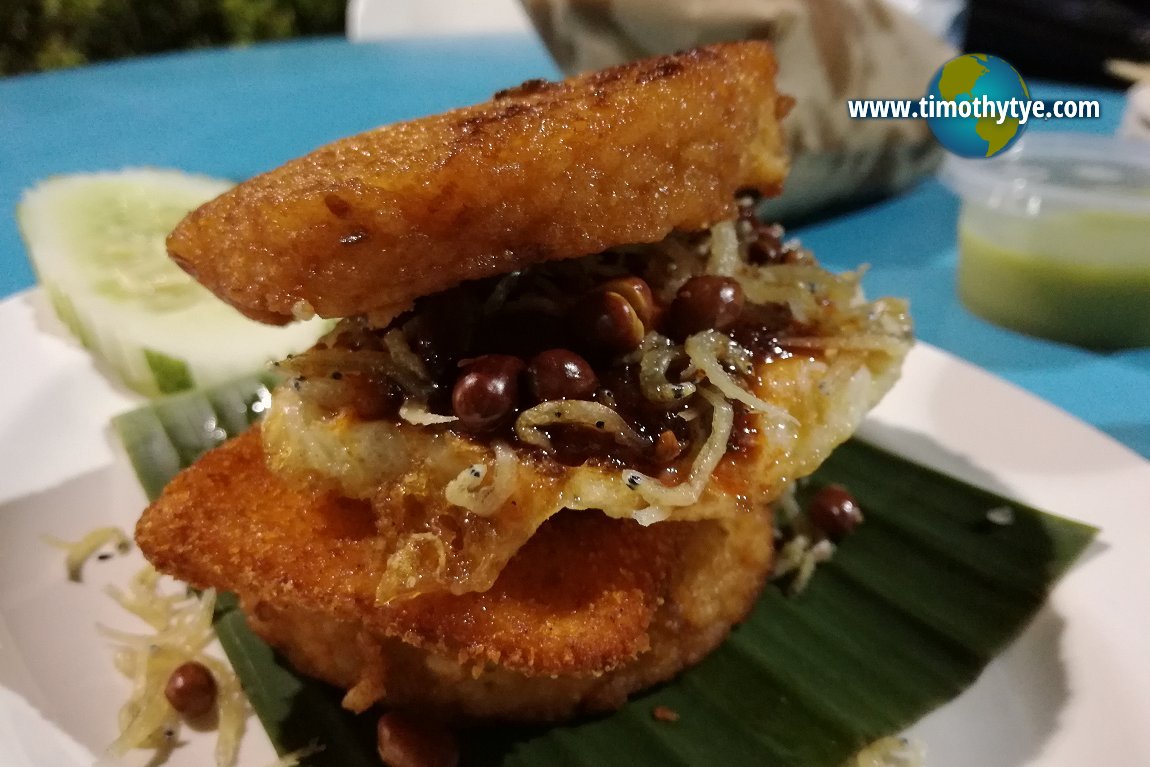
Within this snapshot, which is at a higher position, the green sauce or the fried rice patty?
the fried rice patty

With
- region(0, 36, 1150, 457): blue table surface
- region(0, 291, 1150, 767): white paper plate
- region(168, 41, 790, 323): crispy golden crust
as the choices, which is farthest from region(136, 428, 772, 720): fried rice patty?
region(0, 36, 1150, 457): blue table surface

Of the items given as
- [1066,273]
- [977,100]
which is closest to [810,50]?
[977,100]

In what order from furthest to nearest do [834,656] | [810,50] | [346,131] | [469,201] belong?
[346,131] → [810,50] → [834,656] → [469,201]

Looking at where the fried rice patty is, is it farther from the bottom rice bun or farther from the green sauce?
the green sauce

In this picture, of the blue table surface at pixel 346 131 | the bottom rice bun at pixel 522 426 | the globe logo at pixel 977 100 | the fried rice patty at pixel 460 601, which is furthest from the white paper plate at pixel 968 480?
the globe logo at pixel 977 100

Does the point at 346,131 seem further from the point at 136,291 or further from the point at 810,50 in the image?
the point at 810,50

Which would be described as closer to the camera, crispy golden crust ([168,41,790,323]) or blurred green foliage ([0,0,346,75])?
crispy golden crust ([168,41,790,323])
